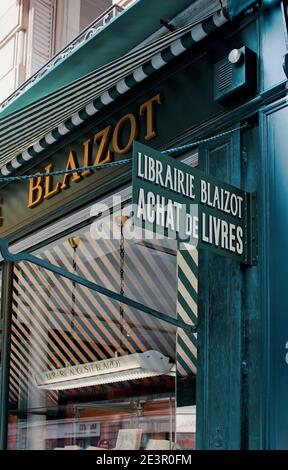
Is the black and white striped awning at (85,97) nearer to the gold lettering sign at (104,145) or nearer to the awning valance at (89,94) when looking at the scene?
the awning valance at (89,94)

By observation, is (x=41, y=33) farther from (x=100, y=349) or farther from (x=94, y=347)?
(x=100, y=349)

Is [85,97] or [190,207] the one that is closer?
[190,207]

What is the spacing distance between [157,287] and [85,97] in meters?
1.66

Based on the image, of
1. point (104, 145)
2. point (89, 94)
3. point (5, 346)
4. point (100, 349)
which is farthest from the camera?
point (5, 346)

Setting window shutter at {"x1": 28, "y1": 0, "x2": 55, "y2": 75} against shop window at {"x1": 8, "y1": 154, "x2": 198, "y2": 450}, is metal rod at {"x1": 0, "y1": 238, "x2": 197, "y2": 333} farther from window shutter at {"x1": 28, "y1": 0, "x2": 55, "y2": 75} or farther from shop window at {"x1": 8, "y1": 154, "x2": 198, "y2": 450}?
window shutter at {"x1": 28, "y1": 0, "x2": 55, "y2": 75}

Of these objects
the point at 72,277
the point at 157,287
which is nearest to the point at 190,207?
the point at 72,277

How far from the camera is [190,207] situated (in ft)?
13.9

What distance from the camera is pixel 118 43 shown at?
5.70m

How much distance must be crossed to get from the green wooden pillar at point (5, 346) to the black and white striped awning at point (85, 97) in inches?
53.0

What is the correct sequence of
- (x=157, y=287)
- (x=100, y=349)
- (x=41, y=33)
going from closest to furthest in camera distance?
1. (x=157, y=287)
2. (x=100, y=349)
3. (x=41, y=33)

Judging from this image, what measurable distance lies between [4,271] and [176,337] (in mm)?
2709

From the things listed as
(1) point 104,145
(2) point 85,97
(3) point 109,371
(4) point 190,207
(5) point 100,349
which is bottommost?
(3) point 109,371

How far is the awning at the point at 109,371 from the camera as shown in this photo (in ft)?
19.0
